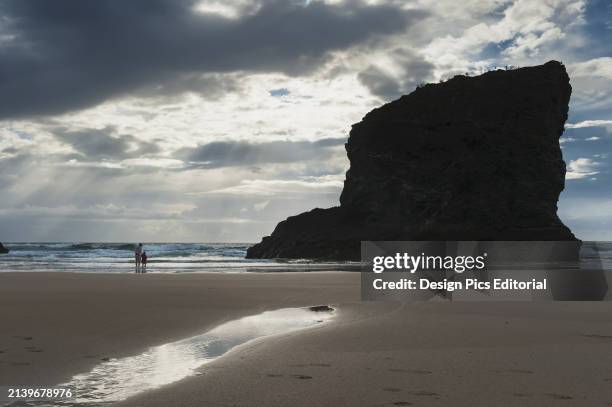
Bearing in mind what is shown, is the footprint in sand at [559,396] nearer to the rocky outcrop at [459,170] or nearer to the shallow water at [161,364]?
the shallow water at [161,364]

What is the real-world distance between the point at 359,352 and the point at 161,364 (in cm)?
228

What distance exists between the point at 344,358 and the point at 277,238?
55992mm

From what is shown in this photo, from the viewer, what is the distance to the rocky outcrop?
5284cm

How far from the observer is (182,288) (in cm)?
1686

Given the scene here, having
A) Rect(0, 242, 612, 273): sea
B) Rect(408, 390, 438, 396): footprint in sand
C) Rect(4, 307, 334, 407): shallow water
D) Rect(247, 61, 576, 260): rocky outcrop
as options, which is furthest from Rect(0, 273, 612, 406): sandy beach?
Rect(247, 61, 576, 260): rocky outcrop

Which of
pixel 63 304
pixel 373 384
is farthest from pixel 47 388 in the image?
pixel 63 304

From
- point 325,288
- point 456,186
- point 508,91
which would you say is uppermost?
point 508,91

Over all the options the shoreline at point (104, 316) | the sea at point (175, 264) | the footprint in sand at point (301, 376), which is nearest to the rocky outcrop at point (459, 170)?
the sea at point (175, 264)

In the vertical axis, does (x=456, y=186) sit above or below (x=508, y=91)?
below

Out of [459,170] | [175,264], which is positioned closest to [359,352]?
[175,264]

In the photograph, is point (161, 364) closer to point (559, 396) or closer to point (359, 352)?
point (359, 352)

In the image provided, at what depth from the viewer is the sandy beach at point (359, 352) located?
4.75m

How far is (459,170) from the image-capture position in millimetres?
55312

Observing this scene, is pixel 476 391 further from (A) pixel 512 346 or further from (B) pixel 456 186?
(B) pixel 456 186
